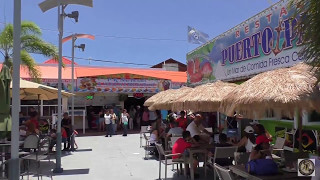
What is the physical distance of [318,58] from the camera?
3826mm

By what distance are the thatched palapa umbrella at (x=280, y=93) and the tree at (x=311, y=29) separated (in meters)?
0.31

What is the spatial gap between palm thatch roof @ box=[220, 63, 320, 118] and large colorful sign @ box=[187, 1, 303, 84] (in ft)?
8.62

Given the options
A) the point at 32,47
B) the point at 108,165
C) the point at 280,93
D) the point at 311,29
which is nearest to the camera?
the point at 311,29

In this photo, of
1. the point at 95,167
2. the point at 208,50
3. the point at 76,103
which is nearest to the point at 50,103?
the point at 76,103

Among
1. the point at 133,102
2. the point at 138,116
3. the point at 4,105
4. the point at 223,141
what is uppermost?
the point at 133,102

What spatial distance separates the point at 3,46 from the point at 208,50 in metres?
8.89

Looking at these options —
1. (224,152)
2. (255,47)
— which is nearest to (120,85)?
(255,47)

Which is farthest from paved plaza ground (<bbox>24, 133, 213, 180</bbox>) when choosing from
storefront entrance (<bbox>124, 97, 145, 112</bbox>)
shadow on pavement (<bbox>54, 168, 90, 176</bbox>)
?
storefront entrance (<bbox>124, 97, 145, 112</bbox>)

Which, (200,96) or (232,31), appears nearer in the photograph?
(200,96)

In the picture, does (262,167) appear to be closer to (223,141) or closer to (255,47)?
(223,141)

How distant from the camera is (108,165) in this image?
9.70 meters

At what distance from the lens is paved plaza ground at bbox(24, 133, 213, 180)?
324 inches

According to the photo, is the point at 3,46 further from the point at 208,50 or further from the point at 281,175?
the point at 281,175

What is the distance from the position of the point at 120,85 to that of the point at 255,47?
10.5m
